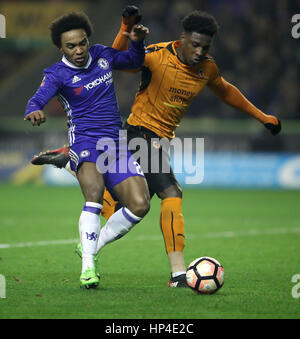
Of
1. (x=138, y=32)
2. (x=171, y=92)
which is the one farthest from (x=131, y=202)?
(x=138, y=32)

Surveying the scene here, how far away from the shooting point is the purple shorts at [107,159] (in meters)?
5.37

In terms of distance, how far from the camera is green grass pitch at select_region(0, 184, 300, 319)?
175 inches

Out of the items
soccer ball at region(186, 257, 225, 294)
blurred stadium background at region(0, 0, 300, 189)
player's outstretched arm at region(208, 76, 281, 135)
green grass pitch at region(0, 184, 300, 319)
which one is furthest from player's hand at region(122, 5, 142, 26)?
blurred stadium background at region(0, 0, 300, 189)

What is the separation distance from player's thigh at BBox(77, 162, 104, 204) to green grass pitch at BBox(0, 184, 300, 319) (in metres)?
0.70

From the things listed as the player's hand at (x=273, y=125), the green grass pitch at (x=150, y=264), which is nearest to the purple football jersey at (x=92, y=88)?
the green grass pitch at (x=150, y=264)

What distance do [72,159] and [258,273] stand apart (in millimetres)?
1985

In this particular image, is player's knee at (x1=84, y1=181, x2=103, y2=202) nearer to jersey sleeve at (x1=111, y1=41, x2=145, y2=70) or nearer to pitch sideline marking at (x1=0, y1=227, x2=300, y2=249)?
jersey sleeve at (x1=111, y1=41, x2=145, y2=70)

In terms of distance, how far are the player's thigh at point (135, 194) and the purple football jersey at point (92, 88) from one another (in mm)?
435

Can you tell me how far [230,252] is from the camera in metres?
7.58

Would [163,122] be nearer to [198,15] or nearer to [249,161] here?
[198,15]

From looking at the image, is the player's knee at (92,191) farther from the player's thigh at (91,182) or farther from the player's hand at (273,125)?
the player's hand at (273,125)

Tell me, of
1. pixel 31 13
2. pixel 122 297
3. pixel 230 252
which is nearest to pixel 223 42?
pixel 31 13

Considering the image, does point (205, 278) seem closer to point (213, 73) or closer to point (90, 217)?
point (90, 217)

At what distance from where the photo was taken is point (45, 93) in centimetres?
514
